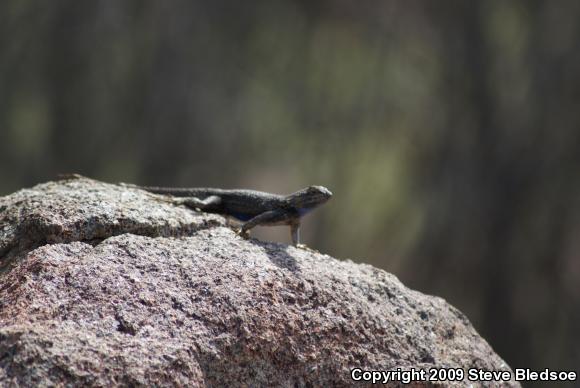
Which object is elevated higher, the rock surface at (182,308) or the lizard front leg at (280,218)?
the lizard front leg at (280,218)

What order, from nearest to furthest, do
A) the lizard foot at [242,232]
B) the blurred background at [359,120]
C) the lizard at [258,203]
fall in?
the lizard foot at [242,232] → the lizard at [258,203] → the blurred background at [359,120]

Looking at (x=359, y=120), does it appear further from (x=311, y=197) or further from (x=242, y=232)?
(x=242, y=232)

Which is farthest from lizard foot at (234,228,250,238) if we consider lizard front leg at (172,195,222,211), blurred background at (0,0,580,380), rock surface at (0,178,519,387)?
blurred background at (0,0,580,380)

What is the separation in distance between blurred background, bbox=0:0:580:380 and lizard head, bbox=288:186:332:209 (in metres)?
6.69

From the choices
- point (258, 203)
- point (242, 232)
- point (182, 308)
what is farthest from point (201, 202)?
point (182, 308)

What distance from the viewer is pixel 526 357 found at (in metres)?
11.3

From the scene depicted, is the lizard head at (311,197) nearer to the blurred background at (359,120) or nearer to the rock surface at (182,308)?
the rock surface at (182,308)

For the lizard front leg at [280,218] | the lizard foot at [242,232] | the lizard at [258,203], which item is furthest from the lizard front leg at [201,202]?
the lizard foot at [242,232]

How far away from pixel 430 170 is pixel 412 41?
2440 millimetres

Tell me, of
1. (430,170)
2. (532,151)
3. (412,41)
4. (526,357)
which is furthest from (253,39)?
(526,357)

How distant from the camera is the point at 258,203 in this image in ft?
18.6

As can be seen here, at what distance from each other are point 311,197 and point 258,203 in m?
0.38

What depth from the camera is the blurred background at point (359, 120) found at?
11.9m

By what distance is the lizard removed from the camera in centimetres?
549
